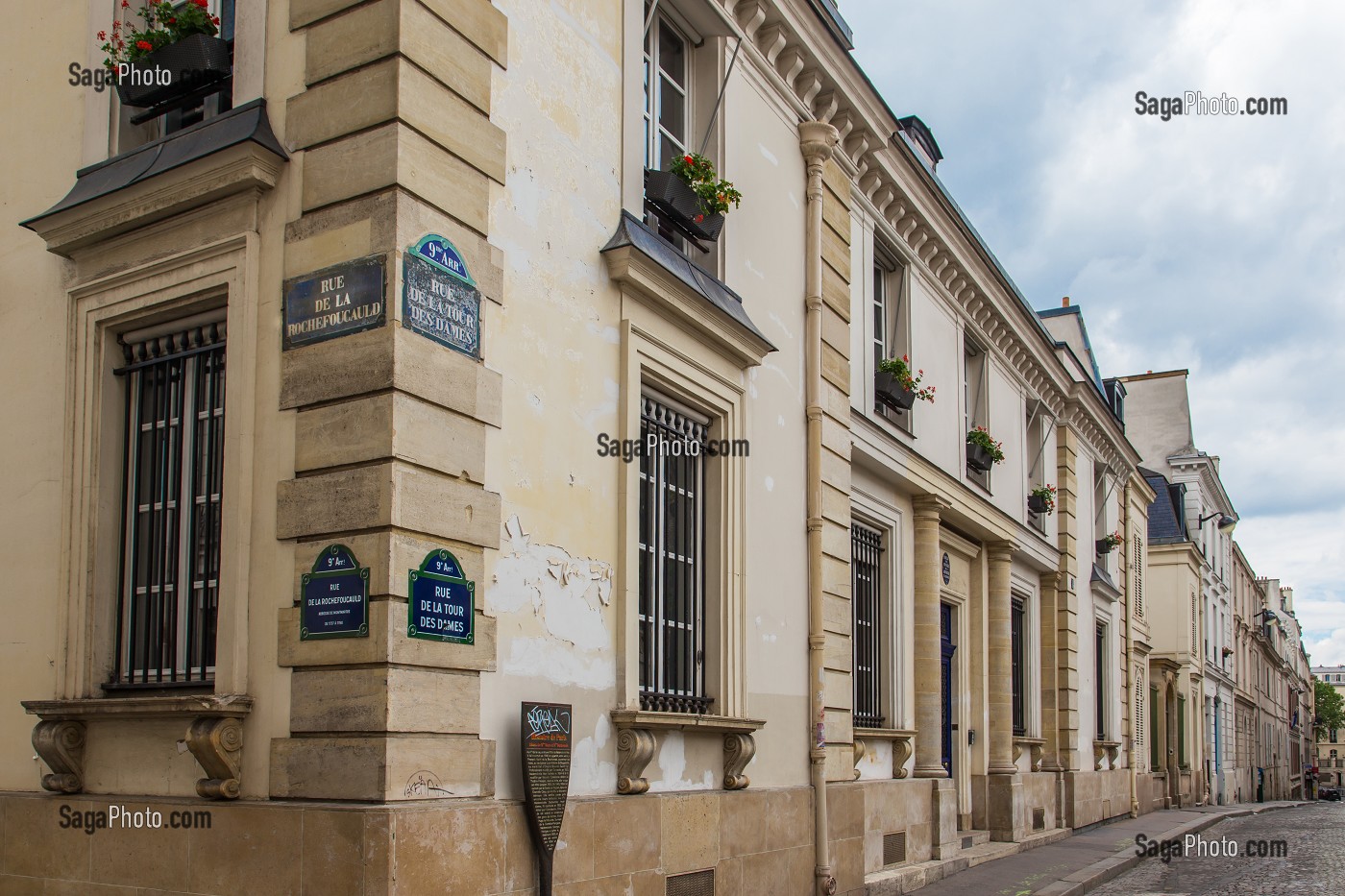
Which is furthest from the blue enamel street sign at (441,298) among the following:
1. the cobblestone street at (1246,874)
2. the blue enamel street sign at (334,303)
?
the cobblestone street at (1246,874)

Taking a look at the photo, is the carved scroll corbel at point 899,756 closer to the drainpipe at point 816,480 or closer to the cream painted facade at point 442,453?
the cream painted facade at point 442,453

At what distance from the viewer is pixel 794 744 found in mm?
10070

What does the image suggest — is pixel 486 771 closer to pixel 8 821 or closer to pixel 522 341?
pixel 522 341

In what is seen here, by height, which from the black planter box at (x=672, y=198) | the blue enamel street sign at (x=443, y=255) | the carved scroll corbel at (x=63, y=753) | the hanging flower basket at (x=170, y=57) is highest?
the hanging flower basket at (x=170, y=57)

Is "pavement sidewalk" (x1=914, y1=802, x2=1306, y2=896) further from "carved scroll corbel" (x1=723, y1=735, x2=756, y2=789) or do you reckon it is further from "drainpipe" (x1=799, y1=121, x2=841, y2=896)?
"carved scroll corbel" (x1=723, y1=735, x2=756, y2=789)

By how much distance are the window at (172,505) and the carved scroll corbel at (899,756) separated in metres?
8.20

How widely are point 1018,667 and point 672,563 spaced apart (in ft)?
39.2

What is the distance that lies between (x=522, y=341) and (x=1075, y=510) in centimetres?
1658

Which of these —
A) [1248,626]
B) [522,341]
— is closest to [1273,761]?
[1248,626]

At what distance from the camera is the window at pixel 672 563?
845cm

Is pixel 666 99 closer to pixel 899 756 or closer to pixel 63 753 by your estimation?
pixel 63 753

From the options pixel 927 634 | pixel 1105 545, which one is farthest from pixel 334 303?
pixel 1105 545

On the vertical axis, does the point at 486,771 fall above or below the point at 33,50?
below

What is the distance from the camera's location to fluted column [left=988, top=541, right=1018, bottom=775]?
677 inches
